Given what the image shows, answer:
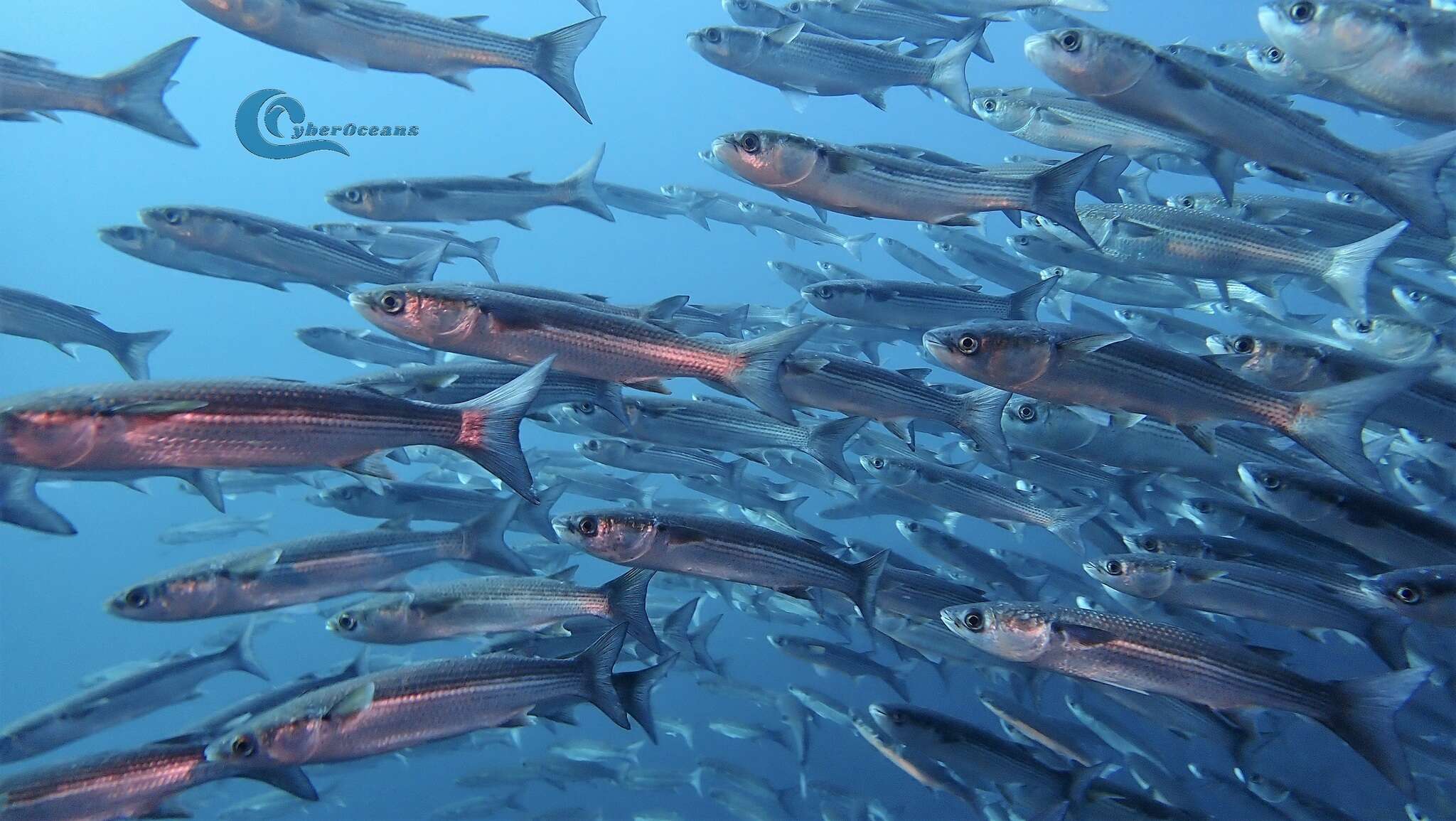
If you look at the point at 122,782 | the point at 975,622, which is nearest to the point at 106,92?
the point at 122,782

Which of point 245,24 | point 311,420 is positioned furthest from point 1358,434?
point 245,24

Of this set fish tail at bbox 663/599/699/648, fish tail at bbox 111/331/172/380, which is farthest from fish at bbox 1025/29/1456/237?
fish tail at bbox 111/331/172/380

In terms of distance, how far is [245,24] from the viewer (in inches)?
168

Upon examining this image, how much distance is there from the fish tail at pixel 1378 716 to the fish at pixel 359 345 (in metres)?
6.89

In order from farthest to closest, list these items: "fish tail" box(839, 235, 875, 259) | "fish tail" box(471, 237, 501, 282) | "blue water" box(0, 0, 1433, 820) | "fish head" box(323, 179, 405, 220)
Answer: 1. "blue water" box(0, 0, 1433, 820)
2. "fish tail" box(839, 235, 875, 259)
3. "fish tail" box(471, 237, 501, 282)
4. "fish head" box(323, 179, 405, 220)

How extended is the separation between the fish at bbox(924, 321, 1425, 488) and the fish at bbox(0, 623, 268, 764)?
5.97m

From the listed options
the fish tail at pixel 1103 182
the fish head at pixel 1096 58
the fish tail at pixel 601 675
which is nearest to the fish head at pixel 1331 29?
the fish head at pixel 1096 58

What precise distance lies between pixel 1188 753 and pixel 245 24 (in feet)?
48.7

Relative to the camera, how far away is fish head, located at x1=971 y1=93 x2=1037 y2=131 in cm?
571

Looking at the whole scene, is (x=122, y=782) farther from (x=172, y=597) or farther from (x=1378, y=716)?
(x=1378, y=716)

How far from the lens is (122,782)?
3910mm

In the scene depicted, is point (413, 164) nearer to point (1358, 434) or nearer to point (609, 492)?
point (609, 492)

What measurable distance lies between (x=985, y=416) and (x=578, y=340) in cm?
224

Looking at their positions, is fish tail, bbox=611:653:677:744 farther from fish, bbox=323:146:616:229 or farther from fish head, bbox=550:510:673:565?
fish, bbox=323:146:616:229
